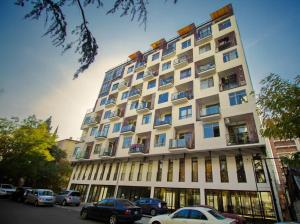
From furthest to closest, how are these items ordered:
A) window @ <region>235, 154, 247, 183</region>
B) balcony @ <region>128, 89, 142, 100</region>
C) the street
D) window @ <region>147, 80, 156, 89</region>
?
balcony @ <region>128, 89, 142, 100</region> < window @ <region>147, 80, 156, 89</region> < window @ <region>235, 154, 247, 183</region> < the street

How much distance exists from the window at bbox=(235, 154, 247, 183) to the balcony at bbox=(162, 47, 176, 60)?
18.9 metres

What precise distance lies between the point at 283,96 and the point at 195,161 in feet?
42.0

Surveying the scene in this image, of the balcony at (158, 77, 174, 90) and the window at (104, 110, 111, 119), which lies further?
the window at (104, 110, 111, 119)

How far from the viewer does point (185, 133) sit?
21672 mm

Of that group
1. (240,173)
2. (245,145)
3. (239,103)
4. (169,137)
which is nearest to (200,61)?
(239,103)

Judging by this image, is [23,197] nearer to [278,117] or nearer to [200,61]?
[278,117]

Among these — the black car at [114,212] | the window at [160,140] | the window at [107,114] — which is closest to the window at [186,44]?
the window at [160,140]

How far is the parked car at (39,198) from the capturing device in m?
17.3

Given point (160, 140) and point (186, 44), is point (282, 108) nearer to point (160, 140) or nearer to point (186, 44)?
point (160, 140)

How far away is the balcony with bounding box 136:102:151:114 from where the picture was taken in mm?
25650

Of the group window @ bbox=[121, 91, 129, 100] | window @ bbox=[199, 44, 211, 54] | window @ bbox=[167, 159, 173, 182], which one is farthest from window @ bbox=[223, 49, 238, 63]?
window @ bbox=[121, 91, 129, 100]

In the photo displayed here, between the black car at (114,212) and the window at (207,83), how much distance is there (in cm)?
1616

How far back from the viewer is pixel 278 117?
313 inches

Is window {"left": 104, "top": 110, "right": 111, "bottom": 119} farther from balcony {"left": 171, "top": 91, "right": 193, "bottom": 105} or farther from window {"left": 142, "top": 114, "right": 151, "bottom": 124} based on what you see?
balcony {"left": 171, "top": 91, "right": 193, "bottom": 105}
